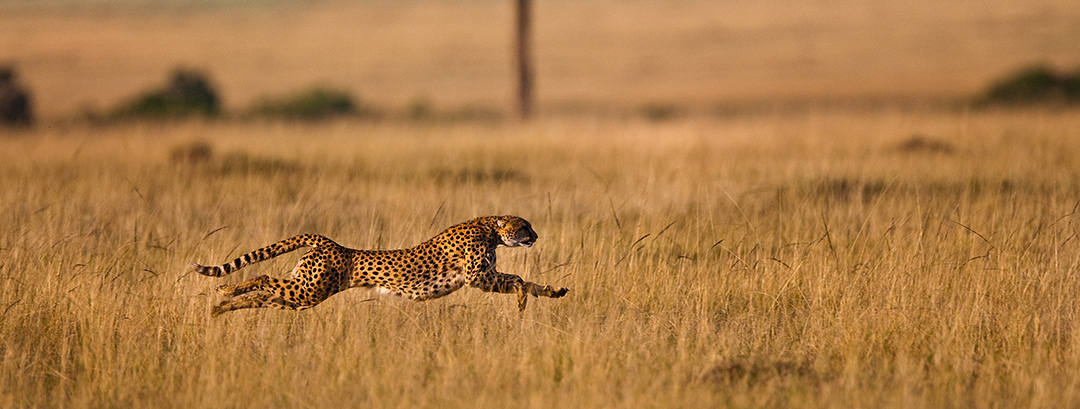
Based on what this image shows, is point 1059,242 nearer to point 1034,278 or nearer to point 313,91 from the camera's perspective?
point 1034,278

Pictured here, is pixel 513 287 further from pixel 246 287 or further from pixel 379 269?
pixel 246 287

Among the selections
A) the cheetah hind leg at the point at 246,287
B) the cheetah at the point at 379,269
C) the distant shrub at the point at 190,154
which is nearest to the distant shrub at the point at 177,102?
the distant shrub at the point at 190,154

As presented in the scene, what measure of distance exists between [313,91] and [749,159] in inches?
960

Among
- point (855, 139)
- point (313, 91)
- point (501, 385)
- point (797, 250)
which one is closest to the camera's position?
point (501, 385)

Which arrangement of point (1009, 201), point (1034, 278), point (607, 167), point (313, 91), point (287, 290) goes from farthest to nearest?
1. point (313, 91)
2. point (607, 167)
3. point (1009, 201)
4. point (1034, 278)
5. point (287, 290)

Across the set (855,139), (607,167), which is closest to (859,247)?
(607,167)

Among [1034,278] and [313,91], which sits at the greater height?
[1034,278]

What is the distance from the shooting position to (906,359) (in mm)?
5012

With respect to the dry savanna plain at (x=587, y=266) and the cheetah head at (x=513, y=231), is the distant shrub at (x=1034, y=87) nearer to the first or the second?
the dry savanna plain at (x=587, y=266)

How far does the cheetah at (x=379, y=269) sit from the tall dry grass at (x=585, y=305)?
0.69 ft

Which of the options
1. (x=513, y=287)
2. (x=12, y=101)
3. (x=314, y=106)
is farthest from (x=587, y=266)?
(x=314, y=106)

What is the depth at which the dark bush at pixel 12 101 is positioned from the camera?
2172 cm

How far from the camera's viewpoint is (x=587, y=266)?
655 cm

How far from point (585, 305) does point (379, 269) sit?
4.10 ft
